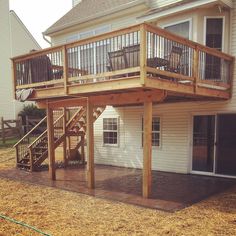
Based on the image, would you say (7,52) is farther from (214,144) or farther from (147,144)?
Answer: (147,144)

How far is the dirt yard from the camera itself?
5.09 meters

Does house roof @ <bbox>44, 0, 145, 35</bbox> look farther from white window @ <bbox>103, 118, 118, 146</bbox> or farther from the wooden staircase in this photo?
white window @ <bbox>103, 118, 118, 146</bbox>

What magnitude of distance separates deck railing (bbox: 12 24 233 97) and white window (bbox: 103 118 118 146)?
11.5 ft

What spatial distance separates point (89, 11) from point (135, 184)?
29.8ft

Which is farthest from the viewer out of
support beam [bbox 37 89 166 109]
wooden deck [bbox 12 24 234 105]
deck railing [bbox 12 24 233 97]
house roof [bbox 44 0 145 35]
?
house roof [bbox 44 0 145 35]

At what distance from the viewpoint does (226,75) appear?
8.78 meters

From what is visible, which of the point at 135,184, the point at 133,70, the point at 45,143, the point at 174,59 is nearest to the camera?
the point at 133,70

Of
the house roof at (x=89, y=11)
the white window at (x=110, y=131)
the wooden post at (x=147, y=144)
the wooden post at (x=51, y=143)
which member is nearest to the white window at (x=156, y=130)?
the white window at (x=110, y=131)

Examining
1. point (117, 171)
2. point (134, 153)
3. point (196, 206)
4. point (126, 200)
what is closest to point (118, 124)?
point (134, 153)

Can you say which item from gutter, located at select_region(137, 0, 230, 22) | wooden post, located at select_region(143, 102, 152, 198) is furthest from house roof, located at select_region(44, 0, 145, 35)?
wooden post, located at select_region(143, 102, 152, 198)

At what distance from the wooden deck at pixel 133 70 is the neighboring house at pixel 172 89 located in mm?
29

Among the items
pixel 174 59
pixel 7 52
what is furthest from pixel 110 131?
pixel 7 52

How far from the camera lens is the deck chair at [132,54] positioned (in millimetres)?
6766

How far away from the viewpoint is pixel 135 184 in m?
8.54
